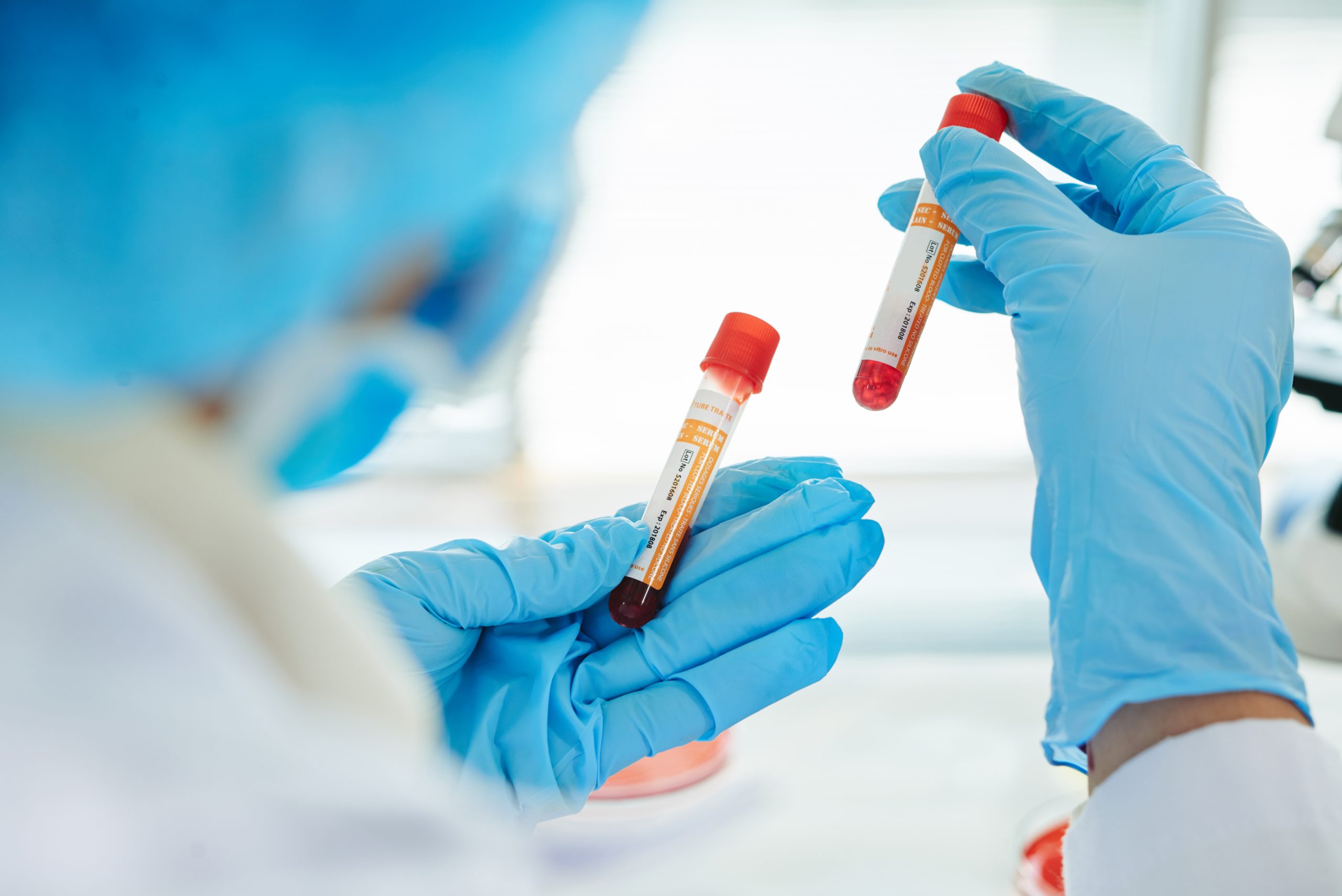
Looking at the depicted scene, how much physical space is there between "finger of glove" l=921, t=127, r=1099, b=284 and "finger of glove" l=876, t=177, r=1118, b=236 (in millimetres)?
147

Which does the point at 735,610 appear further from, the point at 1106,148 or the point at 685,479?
the point at 1106,148

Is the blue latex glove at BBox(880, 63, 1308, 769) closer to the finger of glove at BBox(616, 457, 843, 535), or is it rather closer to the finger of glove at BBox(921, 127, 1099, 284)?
the finger of glove at BBox(921, 127, 1099, 284)

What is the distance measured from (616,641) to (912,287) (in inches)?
18.1

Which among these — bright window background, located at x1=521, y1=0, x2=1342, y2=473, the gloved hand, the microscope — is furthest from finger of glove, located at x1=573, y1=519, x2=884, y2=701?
bright window background, located at x1=521, y1=0, x2=1342, y2=473

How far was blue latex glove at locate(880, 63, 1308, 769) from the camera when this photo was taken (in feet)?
2.36

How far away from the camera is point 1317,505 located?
1.52 metres

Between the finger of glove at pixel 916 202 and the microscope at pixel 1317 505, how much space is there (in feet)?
1.76

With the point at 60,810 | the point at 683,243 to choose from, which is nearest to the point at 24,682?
the point at 60,810

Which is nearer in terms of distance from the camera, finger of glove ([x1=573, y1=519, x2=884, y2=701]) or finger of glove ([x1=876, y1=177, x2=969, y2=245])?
finger of glove ([x1=573, y1=519, x2=884, y2=701])

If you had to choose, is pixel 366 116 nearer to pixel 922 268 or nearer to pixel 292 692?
pixel 292 692

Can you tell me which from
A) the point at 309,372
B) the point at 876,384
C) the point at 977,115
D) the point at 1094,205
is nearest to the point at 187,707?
the point at 309,372

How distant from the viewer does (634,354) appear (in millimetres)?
2516

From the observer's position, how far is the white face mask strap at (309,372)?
0.89 feet

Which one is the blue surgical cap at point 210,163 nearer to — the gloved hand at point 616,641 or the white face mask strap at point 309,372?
the white face mask strap at point 309,372
